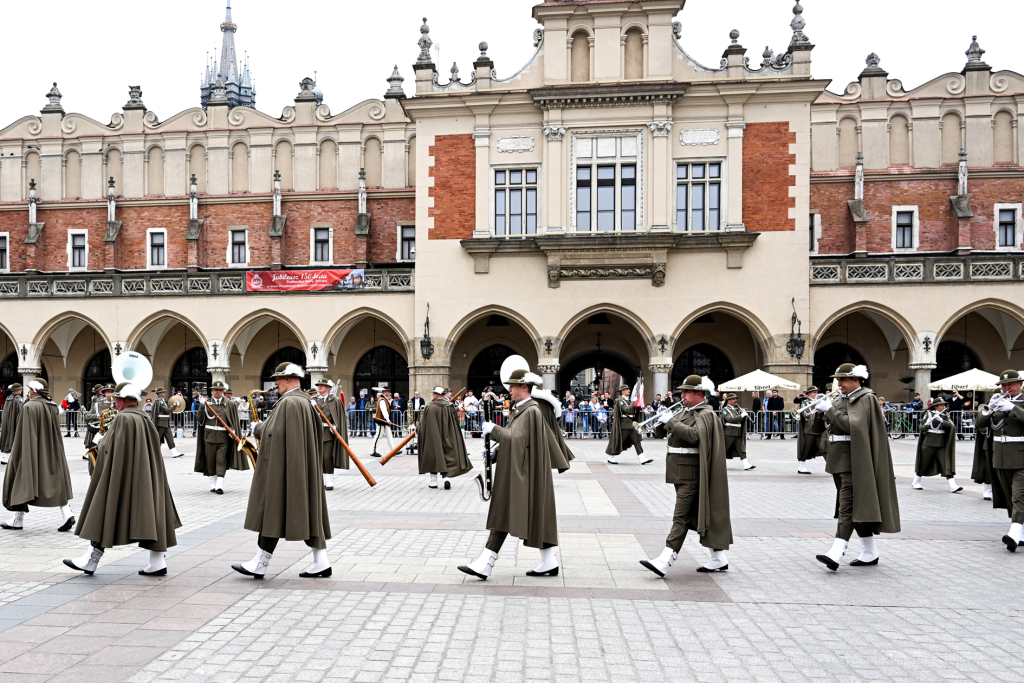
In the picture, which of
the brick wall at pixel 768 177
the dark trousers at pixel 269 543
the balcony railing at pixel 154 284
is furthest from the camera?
the balcony railing at pixel 154 284

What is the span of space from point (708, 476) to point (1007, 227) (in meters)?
27.5

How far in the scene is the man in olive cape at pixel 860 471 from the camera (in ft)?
23.2

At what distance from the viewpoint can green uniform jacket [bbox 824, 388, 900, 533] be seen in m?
7.06

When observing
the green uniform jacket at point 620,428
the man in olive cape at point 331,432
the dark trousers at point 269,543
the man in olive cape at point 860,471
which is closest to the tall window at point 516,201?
the green uniform jacket at point 620,428

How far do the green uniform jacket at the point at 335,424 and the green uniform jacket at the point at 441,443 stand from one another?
124cm

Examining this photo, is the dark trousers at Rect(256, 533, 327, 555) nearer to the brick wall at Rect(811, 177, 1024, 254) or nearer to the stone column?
the stone column

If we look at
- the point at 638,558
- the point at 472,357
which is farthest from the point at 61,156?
the point at 638,558

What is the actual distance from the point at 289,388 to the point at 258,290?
836 inches

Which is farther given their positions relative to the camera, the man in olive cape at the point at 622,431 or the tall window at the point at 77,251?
the tall window at the point at 77,251

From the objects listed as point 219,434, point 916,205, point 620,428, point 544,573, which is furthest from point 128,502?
point 916,205

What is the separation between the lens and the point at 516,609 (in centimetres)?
585

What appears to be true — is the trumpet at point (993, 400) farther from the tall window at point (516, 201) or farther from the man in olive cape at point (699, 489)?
the tall window at point (516, 201)

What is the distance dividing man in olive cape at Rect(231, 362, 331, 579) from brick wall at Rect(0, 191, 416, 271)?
23.8 metres

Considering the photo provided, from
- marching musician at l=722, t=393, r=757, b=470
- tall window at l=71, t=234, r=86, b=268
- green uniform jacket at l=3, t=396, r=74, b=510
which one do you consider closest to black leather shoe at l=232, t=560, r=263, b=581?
green uniform jacket at l=3, t=396, r=74, b=510
